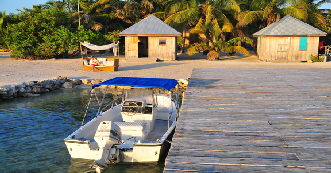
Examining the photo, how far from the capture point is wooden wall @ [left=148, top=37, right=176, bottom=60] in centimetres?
3238

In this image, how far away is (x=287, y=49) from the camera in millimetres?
31266

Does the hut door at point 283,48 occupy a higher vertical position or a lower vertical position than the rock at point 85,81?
higher

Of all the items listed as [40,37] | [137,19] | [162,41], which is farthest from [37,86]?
[137,19]

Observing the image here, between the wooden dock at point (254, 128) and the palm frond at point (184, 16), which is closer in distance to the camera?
the wooden dock at point (254, 128)

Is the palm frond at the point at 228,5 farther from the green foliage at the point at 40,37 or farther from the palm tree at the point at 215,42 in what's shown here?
the green foliage at the point at 40,37

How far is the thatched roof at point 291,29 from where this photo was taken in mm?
30438

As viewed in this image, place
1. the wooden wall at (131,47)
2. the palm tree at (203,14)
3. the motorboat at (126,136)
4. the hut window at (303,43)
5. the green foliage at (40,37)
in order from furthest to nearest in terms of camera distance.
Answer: the palm tree at (203,14), the wooden wall at (131,47), the green foliage at (40,37), the hut window at (303,43), the motorboat at (126,136)

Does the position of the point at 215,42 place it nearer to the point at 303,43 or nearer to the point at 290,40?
the point at 290,40

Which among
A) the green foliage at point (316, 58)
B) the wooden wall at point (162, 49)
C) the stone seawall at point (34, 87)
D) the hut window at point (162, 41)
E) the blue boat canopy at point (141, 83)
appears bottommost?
the stone seawall at point (34, 87)

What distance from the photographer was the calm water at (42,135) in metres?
9.41

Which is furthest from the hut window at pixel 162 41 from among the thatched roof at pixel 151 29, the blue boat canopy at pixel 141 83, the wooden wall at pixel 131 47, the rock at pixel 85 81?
the blue boat canopy at pixel 141 83

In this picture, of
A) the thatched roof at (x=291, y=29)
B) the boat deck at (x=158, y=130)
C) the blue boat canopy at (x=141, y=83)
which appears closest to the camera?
the blue boat canopy at (x=141, y=83)

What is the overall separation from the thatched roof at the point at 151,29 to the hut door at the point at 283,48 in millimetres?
9411

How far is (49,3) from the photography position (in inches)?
1761
